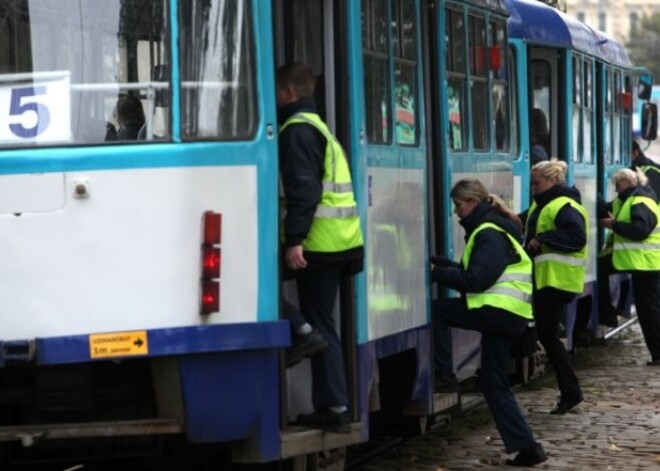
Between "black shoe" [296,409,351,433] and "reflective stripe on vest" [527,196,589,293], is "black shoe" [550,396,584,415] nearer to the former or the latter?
"reflective stripe on vest" [527,196,589,293]

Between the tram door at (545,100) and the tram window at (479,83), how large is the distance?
3.91 m

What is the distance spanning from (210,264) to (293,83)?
3.09 ft

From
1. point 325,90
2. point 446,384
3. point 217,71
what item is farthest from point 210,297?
point 446,384

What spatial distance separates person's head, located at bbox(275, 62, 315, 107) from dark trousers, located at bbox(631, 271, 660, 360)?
916 cm

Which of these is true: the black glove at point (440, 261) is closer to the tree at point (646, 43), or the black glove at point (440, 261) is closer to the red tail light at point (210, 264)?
the red tail light at point (210, 264)

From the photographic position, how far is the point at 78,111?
8.43 meters

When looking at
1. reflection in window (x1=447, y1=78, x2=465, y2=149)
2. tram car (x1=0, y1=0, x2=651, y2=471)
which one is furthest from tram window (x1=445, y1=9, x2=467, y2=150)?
tram car (x1=0, y1=0, x2=651, y2=471)

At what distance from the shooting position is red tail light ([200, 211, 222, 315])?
8375 mm

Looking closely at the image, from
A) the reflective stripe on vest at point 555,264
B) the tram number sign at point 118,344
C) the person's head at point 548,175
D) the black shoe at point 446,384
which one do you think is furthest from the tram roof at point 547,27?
the tram number sign at point 118,344

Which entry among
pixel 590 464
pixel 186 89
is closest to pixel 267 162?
pixel 186 89

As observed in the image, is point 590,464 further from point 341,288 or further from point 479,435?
point 341,288

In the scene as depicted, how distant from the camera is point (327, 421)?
9.07 meters

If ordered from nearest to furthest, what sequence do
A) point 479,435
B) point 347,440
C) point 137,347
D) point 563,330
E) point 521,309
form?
1. point 137,347
2. point 347,440
3. point 521,309
4. point 479,435
5. point 563,330

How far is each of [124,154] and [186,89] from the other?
37cm
